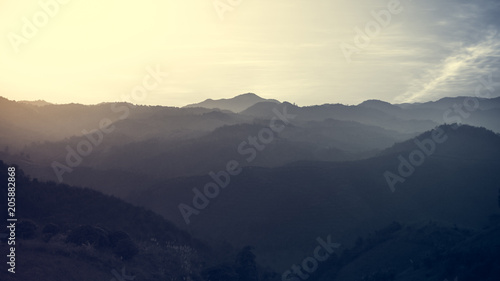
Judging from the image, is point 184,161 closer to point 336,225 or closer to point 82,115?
point 336,225
